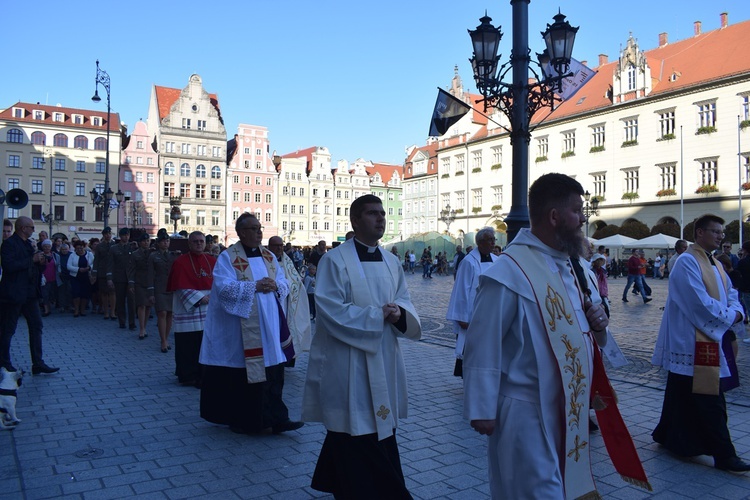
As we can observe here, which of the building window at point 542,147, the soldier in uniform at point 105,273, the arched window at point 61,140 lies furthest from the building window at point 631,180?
the arched window at point 61,140

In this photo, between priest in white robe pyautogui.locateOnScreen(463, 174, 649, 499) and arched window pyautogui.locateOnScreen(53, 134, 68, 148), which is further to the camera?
arched window pyautogui.locateOnScreen(53, 134, 68, 148)

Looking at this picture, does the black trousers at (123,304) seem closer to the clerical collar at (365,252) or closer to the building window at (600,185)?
the clerical collar at (365,252)

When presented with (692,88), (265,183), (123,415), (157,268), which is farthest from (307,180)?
(123,415)

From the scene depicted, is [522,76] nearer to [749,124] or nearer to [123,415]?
[123,415]

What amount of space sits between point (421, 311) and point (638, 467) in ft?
50.0

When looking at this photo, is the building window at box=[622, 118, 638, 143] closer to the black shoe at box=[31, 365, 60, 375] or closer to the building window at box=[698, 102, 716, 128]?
the building window at box=[698, 102, 716, 128]

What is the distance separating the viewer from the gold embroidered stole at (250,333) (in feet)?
18.8

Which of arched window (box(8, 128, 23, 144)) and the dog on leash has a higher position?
arched window (box(8, 128, 23, 144))

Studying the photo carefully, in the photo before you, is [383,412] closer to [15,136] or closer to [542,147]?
[542,147]

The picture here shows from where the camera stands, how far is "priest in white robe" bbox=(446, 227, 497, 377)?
25.4ft

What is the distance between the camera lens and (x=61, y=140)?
227 ft

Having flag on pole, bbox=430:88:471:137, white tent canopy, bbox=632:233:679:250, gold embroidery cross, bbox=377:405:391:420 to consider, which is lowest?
gold embroidery cross, bbox=377:405:391:420

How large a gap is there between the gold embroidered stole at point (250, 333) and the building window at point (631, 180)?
45499 mm

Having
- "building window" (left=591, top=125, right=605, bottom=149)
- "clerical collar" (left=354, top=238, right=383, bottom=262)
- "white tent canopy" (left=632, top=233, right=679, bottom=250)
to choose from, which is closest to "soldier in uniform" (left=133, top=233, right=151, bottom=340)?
"clerical collar" (left=354, top=238, right=383, bottom=262)
